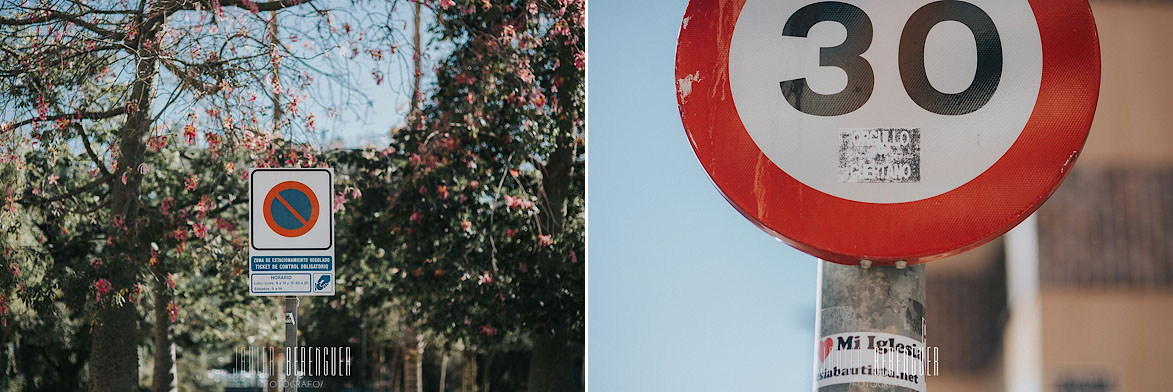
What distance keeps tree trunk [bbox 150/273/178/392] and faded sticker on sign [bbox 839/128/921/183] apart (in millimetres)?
4868

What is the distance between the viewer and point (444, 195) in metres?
5.16

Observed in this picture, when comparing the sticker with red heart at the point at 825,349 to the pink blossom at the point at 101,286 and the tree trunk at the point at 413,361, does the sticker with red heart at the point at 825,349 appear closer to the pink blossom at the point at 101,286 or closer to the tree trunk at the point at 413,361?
the tree trunk at the point at 413,361

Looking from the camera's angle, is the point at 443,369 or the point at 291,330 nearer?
the point at 291,330

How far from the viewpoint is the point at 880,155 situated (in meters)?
1.16

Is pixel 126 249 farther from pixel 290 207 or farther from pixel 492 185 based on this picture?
pixel 290 207

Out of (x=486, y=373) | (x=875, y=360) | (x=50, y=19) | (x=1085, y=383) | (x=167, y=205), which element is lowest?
(x=486, y=373)

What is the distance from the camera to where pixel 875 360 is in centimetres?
117

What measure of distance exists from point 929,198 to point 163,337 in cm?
498

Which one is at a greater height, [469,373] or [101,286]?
[101,286]

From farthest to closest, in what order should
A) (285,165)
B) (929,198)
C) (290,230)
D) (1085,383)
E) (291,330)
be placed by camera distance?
(285,165) < (1085,383) < (290,230) < (291,330) < (929,198)

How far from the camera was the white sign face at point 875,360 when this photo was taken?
46.1 inches

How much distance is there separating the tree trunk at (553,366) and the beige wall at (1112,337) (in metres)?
2.37

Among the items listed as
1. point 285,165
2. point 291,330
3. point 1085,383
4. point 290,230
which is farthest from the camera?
point 285,165

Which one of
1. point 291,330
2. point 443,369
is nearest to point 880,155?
point 291,330
